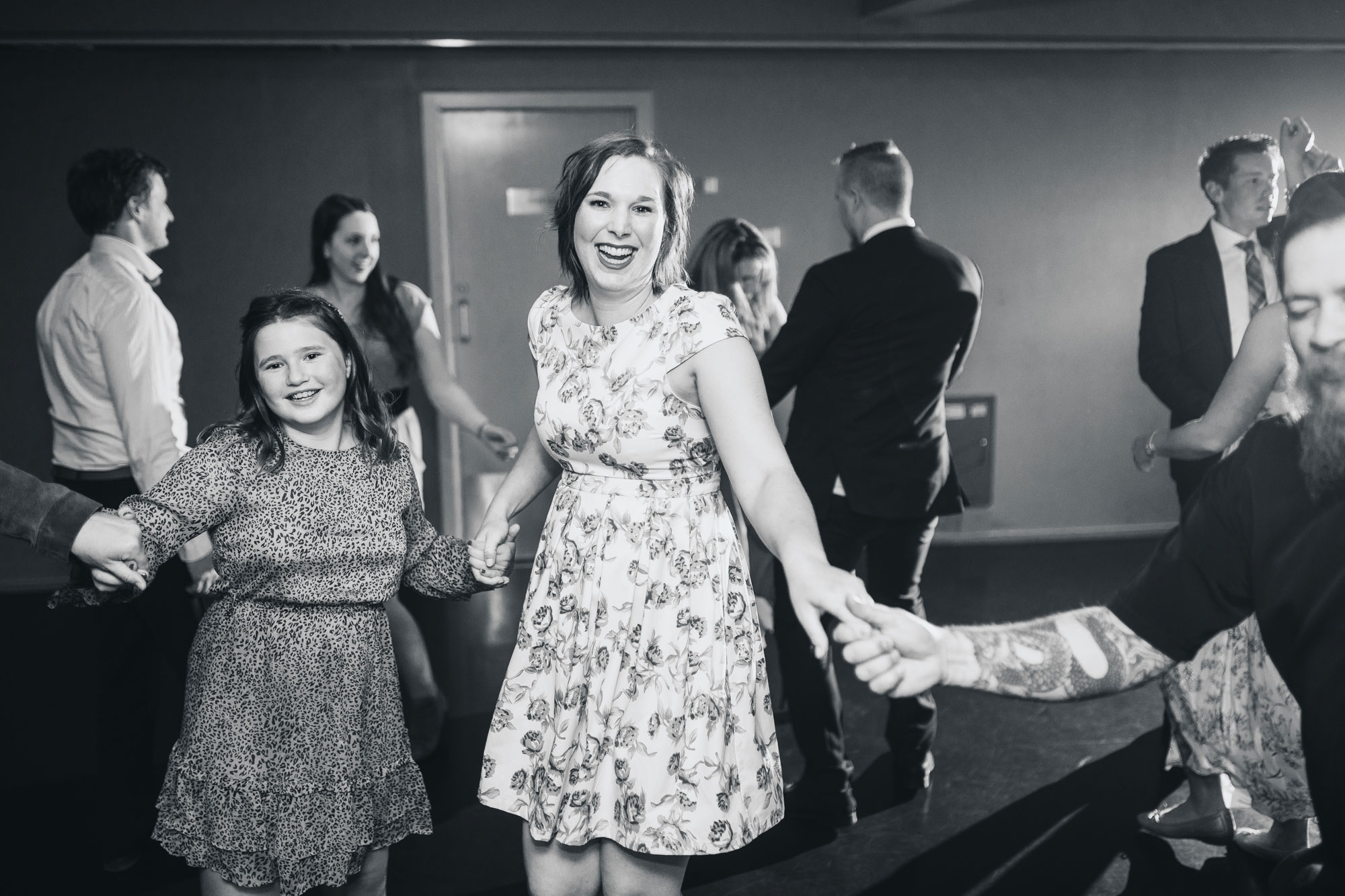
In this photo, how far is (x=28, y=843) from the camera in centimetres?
286

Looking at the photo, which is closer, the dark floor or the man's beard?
the man's beard

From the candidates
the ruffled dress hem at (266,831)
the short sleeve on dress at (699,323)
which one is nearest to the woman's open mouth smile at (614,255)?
the short sleeve on dress at (699,323)

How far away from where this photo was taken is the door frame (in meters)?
5.29

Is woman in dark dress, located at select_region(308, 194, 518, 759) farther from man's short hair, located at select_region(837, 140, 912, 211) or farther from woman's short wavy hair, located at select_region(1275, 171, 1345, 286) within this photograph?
woman's short wavy hair, located at select_region(1275, 171, 1345, 286)

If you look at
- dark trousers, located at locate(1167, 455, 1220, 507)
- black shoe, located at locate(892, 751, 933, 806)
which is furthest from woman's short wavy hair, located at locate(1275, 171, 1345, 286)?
black shoe, located at locate(892, 751, 933, 806)

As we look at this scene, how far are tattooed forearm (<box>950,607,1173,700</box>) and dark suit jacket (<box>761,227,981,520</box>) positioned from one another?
1598 mm

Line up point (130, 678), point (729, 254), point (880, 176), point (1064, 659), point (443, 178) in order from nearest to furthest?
A: point (1064, 659), point (130, 678), point (880, 176), point (729, 254), point (443, 178)

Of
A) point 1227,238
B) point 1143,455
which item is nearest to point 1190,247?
point 1227,238

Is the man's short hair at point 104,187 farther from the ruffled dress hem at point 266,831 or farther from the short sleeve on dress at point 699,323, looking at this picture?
the short sleeve on dress at point 699,323

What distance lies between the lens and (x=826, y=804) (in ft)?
9.64

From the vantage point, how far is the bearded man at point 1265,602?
3.74 feet

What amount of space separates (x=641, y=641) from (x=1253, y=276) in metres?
2.24

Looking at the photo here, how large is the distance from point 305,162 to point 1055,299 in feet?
12.6

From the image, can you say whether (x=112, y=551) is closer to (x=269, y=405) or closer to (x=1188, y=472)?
(x=269, y=405)
